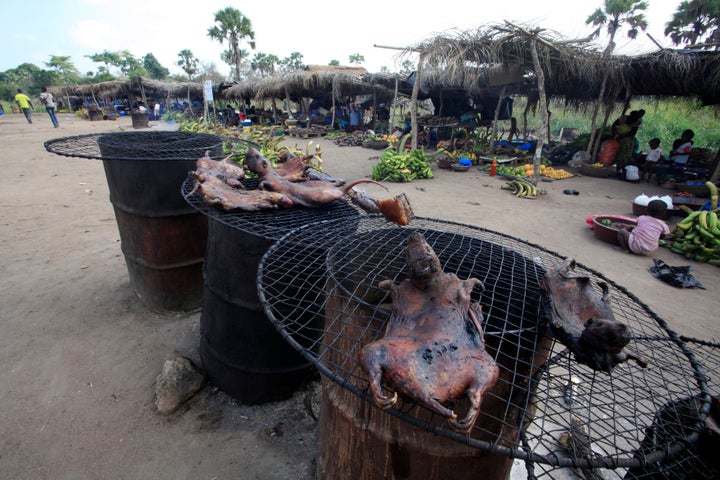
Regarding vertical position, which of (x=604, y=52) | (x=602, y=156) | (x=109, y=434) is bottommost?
(x=109, y=434)

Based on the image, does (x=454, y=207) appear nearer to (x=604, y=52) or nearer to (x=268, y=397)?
(x=268, y=397)

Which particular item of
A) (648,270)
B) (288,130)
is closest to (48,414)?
(648,270)

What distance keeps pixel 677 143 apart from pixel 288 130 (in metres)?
17.9

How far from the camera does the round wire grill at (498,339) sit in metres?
1.04

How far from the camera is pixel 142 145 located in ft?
11.1

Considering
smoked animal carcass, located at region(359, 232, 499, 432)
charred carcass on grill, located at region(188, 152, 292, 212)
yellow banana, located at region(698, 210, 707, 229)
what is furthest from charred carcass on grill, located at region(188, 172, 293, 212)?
yellow banana, located at region(698, 210, 707, 229)

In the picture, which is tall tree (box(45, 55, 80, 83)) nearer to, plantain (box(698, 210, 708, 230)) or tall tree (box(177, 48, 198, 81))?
tall tree (box(177, 48, 198, 81))

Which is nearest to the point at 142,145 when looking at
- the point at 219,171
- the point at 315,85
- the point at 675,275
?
the point at 219,171

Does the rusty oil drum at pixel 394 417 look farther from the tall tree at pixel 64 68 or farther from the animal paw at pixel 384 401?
the tall tree at pixel 64 68

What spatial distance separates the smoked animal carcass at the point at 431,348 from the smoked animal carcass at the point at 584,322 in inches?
11.8

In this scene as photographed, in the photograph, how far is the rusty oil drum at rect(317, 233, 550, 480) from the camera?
138 cm

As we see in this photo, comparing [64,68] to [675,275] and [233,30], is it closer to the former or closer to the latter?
[233,30]

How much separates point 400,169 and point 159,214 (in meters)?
8.15

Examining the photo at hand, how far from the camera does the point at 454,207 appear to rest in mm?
8172
